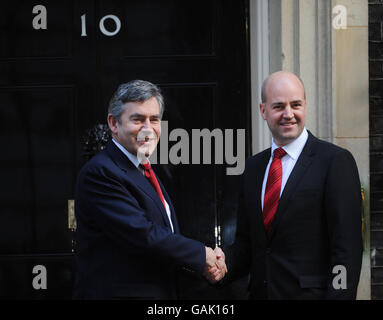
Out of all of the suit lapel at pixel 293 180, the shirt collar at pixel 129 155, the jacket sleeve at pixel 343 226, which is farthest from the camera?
the shirt collar at pixel 129 155

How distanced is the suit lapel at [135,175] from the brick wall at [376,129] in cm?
234

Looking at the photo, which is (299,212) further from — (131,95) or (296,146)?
(131,95)

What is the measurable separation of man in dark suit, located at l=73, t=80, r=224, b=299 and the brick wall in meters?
2.17

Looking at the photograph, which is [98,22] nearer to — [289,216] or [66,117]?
[66,117]

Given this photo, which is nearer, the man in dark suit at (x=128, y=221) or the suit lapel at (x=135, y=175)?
the man in dark suit at (x=128, y=221)

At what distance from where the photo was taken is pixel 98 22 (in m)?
5.64

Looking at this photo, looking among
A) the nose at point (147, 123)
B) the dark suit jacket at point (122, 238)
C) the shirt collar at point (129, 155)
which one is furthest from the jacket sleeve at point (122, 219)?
the nose at point (147, 123)

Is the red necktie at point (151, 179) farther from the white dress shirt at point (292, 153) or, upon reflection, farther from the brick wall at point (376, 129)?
the brick wall at point (376, 129)

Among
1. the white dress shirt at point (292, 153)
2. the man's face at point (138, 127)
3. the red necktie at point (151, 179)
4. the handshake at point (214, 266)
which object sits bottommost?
the handshake at point (214, 266)

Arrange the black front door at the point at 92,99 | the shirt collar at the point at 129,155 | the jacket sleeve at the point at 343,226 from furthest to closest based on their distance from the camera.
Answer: the black front door at the point at 92,99 < the shirt collar at the point at 129,155 < the jacket sleeve at the point at 343,226

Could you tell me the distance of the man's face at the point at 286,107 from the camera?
356 centimetres

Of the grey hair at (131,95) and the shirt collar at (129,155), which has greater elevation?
the grey hair at (131,95)

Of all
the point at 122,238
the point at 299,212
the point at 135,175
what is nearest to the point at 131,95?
the point at 135,175
